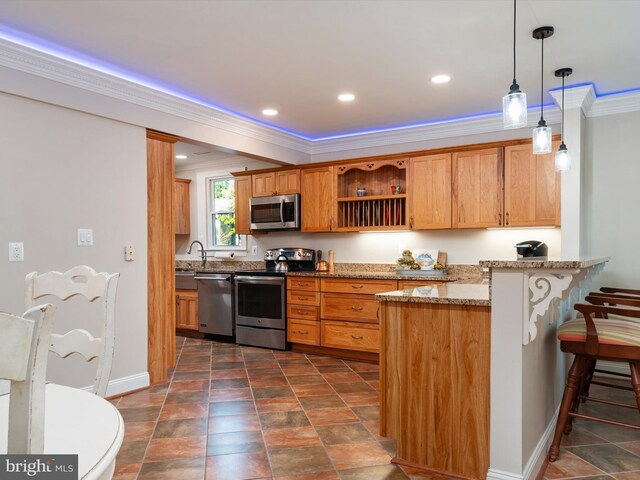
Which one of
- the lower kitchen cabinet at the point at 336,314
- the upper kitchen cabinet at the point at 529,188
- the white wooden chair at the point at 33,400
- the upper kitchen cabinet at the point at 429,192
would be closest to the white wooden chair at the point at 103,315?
the white wooden chair at the point at 33,400

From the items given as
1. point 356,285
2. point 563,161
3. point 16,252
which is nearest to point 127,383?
point 16,252

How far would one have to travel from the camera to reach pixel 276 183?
5.79 meters

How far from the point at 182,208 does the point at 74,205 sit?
355 centimetres

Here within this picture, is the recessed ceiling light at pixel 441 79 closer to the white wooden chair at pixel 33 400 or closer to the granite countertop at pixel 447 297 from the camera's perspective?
the granite countertop at pixel 447 297

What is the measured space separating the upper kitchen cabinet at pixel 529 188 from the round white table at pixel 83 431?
159 inches

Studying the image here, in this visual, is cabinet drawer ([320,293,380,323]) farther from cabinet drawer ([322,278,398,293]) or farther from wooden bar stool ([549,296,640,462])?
wooden bar stool ([549,296,640,462])

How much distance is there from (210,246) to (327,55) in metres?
4.15

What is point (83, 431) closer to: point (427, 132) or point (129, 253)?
point (129, 253)

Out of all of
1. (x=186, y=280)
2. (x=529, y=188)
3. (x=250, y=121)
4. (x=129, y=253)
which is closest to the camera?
(x=129, y=253)

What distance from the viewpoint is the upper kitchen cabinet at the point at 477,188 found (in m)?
4.44

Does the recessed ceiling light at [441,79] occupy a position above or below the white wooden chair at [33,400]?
above

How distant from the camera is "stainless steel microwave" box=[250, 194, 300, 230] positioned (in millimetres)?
5594

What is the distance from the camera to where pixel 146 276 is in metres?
3.88

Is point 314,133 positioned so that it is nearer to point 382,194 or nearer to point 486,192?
point 382,194
